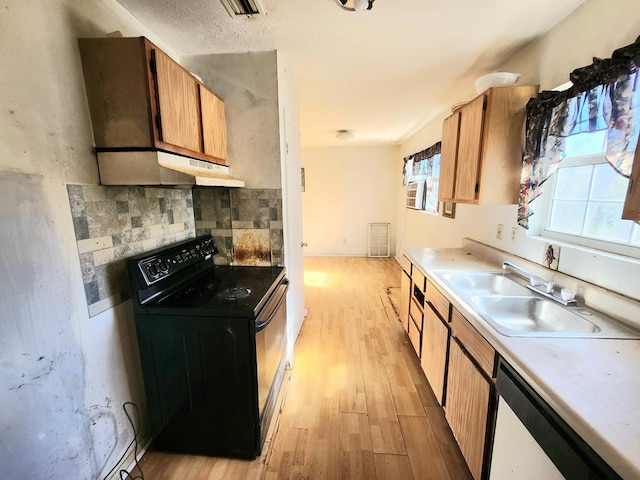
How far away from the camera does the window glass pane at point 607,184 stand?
1.31 meters

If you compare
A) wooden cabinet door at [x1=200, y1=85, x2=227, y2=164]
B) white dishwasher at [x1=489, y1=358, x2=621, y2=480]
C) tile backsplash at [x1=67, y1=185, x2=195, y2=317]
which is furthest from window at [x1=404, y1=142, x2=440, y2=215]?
tile backsplash at [x1=67, y1=185, x2=195, y2=317]

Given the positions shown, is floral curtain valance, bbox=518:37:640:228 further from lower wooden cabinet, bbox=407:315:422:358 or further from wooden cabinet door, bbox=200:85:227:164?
wooden cabinet door, bbox=200:85:227:164

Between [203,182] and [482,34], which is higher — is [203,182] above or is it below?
below

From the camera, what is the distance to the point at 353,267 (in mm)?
5219

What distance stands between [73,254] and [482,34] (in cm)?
250

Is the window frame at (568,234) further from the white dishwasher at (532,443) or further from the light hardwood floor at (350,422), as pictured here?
the light hardwood floor at (350,422)

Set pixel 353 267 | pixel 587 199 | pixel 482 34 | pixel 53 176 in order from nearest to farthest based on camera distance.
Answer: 1. pixel 53 176
2. pixel 587 199
3. pixel 482 34
4. pixel 353 267

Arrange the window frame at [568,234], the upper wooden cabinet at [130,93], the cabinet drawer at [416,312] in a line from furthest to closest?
1. the cabinet drawer at [416,312]
2. the window frame at [568,234]
3. the upper wooden cabinet at [130,93]

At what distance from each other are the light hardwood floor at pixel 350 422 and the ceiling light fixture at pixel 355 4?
2.39 meters

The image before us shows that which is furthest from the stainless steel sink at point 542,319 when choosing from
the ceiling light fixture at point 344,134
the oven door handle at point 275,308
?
the ceiling light fixture at point 344,134

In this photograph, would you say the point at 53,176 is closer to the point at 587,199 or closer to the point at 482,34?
the point at 482,34

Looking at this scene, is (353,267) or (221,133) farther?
(353,267)

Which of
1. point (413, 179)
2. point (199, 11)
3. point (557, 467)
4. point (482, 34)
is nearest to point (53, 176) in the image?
point (199, 11)

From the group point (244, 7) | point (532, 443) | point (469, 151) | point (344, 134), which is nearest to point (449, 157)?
point (469, 151)
